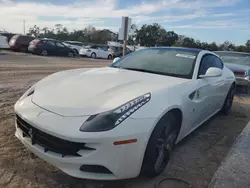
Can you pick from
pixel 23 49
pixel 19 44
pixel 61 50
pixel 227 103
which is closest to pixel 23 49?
pixel 23 49

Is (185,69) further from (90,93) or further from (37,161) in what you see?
(37,161)

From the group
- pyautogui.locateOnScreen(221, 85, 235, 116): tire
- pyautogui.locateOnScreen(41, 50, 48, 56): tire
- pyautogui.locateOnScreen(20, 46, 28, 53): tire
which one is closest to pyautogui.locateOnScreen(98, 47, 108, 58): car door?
pyautogui.locateOnScreen(41, 50, 48, 56): tire

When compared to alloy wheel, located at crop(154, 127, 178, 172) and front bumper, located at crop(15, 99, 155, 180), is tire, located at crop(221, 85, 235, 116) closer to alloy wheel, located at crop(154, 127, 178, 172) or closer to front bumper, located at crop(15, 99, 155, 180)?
alloy wheel, located at crop(154, 127, 178, 172)

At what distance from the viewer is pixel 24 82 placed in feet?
23.0

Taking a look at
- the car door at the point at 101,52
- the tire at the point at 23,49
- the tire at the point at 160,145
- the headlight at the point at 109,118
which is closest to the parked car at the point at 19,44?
the tire at the point at 23,49

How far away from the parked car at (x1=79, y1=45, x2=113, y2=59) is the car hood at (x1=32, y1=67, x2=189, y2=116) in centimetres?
1887

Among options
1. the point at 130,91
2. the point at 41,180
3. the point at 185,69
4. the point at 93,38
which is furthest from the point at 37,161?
the point at 93,38

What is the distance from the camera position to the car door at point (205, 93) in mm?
3391

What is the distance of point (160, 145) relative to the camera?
2605mm

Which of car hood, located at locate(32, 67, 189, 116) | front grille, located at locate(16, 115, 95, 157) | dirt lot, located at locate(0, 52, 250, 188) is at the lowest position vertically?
dirt lot, located at locate(0, 52, 250, 188)

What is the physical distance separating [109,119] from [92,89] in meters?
0.58

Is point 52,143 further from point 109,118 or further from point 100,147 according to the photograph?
point 109,118

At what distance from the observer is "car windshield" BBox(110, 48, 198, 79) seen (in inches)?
135

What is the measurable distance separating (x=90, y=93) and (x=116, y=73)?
0.92m
